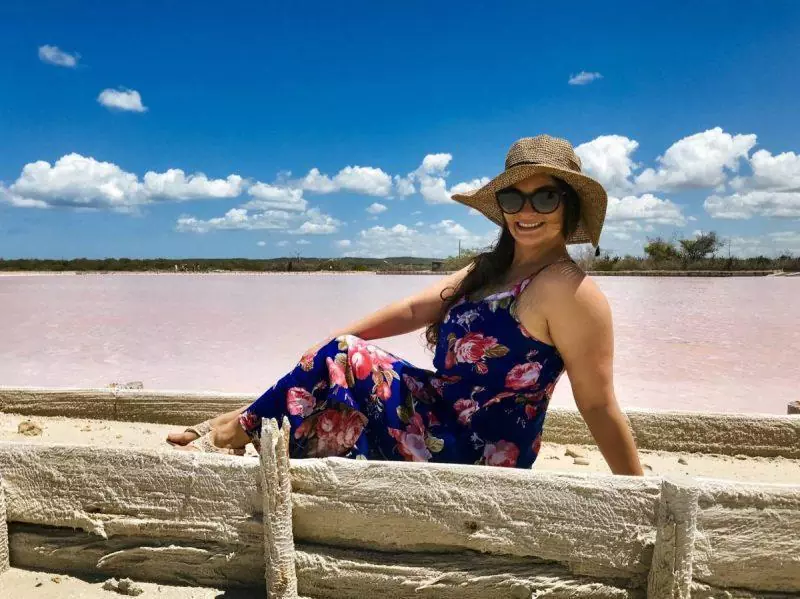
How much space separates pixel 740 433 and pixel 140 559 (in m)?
2.78

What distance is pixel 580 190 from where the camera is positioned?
2131mm

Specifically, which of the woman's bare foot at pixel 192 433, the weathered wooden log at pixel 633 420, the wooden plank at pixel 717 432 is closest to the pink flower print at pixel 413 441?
the woman's bare foot at pixel 192 433

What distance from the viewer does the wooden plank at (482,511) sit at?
69.7 inches

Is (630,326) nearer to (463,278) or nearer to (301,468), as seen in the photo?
A: (463,278)

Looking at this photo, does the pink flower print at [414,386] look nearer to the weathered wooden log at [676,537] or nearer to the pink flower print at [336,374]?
the pink flower print at [336,374]

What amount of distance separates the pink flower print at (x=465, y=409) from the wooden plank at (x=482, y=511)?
32cm

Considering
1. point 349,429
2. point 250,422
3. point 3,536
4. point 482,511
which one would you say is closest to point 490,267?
point 349,429

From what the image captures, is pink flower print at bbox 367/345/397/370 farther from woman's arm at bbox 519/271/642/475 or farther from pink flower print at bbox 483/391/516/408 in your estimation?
woman's arm at bbox 519/271/642/475

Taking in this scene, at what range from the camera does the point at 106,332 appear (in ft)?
28.9

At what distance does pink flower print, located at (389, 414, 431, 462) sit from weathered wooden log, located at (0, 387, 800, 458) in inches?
57.6

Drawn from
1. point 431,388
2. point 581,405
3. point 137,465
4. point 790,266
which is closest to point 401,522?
point 431,388

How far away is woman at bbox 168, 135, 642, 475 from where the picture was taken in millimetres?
2066

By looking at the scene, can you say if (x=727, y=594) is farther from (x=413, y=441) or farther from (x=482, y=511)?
(x=413, y=441)

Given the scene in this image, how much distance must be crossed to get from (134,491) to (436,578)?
1.01m
